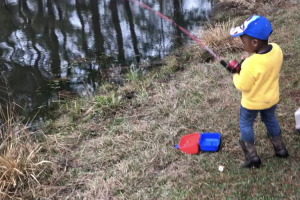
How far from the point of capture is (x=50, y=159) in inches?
159

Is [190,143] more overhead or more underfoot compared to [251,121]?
more underfoot

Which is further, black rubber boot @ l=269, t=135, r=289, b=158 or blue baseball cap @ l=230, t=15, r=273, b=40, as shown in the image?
black rubber boot @ l=269, t=135, r=289, b=158

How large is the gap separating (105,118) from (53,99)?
1.80 m

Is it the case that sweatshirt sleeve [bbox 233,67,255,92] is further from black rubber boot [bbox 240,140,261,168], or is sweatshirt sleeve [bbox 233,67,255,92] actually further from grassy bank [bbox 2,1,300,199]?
grassy bank [bbox 2,1,300,199]

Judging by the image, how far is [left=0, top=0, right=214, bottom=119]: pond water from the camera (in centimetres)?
708

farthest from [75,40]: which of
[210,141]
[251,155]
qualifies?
[251,155]

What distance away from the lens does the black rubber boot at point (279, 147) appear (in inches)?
119

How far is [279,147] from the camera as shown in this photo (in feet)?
10.0

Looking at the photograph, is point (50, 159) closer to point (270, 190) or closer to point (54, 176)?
point (54, 176)

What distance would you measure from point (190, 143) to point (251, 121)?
38.2 inches

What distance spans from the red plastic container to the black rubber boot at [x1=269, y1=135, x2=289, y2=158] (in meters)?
0.84

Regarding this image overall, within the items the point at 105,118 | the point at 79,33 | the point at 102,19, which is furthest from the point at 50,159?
the point at 102,19

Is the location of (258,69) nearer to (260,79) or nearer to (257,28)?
(260,79)

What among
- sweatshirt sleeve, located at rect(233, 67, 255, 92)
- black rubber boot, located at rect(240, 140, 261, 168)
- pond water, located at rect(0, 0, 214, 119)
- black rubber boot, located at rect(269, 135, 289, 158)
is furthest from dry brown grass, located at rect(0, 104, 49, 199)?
black rubber boot, located at rect(269, 135, 289, 158)
